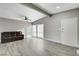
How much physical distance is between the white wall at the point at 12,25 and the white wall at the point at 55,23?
1.61 m

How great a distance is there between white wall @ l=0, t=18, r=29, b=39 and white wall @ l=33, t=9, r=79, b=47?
1607mm

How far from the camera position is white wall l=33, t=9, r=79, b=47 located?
175 inches

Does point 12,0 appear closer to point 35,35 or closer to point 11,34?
point 11,34

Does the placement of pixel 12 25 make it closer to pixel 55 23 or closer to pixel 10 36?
pixel 10 36

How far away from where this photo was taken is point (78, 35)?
418 cm

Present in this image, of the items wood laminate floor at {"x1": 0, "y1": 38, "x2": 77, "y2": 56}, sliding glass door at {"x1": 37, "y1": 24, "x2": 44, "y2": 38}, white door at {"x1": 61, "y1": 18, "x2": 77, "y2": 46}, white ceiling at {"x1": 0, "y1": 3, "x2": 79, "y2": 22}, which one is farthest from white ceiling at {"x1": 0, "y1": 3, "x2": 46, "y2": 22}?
sliding glass door at {"x1": 37, "y1": 24, "x2": 44, "y2": 38}

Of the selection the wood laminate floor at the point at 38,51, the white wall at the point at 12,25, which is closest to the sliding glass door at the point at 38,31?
the white wall at the point at 12,25

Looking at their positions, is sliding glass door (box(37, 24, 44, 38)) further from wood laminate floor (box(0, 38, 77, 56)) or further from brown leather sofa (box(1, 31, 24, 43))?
wood laminate floor (box(0, 38, 77, 56))

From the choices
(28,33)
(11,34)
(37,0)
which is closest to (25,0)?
(37,0)

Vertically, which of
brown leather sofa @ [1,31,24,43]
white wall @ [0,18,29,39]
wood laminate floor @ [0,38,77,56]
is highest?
white wall @ [0,18,29,39]

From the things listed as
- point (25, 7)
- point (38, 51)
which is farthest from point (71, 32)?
point (25, 7)

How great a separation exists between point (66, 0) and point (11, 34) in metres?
5.46

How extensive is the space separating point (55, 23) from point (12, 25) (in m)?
3.49

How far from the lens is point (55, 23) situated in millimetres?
5898
